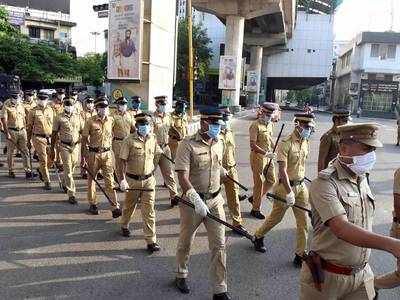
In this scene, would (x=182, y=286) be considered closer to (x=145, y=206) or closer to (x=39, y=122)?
(x=145, y=206)

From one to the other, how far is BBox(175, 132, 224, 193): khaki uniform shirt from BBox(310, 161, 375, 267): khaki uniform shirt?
71.9 inches

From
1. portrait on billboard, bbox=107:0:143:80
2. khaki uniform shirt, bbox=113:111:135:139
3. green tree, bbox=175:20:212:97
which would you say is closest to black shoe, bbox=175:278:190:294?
khaki uniform shirt, bbox=113:111:135:139

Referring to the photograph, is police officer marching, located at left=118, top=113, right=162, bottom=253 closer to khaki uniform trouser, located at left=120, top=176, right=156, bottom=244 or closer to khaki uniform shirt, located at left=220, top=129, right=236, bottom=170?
khaki uniform trouser, located at left=120, top=176, right=156, bottom=244

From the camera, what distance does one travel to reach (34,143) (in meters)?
8.99

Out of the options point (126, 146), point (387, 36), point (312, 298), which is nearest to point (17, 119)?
point (126, 146)

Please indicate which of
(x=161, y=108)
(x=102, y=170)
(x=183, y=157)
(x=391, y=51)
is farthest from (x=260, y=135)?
(x=391, y=51)

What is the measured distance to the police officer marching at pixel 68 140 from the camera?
25.6 ft

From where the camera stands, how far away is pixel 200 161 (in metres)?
4.54

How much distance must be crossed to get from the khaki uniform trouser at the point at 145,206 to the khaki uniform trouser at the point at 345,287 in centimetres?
306

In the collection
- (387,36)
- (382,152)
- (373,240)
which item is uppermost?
(387,36)

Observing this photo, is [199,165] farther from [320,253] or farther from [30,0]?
[30,0]

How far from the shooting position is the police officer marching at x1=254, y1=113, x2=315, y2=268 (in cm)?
523

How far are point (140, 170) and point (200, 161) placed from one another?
160cm

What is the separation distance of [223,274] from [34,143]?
19.9 feet
